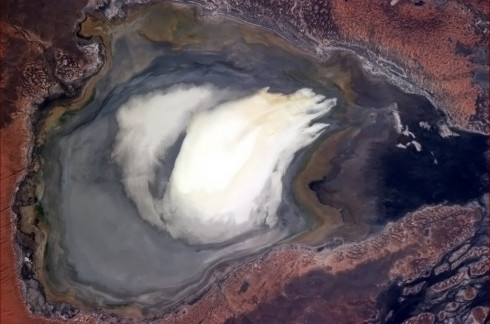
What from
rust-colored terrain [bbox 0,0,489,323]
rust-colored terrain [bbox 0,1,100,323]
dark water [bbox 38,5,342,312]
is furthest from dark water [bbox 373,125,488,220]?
rust-colored terrain [bbox 0,1,100,323]

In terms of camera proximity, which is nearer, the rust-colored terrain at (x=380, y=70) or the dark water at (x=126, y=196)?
the rust-colored terrain at (x=380, y=70)

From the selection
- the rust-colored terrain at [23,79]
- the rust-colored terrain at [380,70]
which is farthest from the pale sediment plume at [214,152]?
the rust-colored terrain at [23,79]

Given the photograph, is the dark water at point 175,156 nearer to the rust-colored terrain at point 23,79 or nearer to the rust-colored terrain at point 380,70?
the rust-colored terrain at point 380,70

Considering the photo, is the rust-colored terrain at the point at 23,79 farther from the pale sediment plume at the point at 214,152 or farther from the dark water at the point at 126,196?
the pale sediment plume at the point at 214,152

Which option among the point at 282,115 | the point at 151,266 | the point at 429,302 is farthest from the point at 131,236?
the point at 429,302

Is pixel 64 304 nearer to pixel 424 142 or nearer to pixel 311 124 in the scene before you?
pixel 311 124
